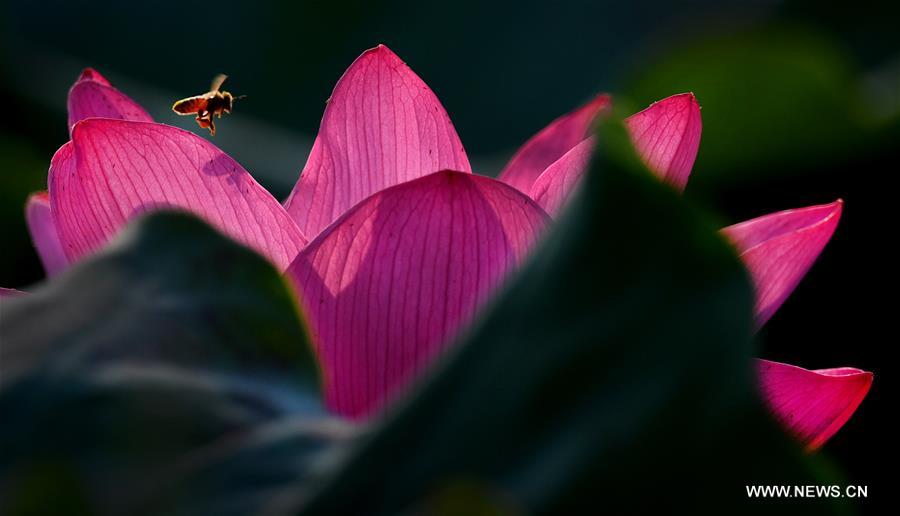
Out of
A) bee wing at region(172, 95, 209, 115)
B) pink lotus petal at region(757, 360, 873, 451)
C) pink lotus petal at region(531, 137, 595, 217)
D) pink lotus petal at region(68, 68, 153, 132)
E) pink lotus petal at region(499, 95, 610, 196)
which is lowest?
pink lotus petal at region(757, 360, 873, 451)

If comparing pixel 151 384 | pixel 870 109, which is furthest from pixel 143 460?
pixel 870 109

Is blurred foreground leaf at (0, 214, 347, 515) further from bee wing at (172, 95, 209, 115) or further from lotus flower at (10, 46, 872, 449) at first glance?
bee wing at (172, 95, 209, 115)

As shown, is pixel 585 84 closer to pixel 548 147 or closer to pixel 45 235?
pixel 548 147

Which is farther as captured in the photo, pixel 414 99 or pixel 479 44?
pixel 479 44

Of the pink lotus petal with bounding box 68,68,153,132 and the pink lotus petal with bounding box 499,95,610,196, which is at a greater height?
the pink lotus petal with bounding box 68,68,153,132

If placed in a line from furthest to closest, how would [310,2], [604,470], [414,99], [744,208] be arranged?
[310,2] < [744,208] < [414,99] < [604,470]

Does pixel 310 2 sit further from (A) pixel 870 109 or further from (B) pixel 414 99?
(B) pixel 414 99

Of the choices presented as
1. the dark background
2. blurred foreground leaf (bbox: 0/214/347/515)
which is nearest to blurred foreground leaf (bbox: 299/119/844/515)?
blurred foreground leaf (bbox: 0/214/347/515)
